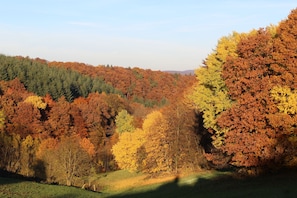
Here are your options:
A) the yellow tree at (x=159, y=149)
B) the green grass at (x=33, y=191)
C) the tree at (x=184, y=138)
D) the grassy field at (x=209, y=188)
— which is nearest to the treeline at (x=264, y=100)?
the grassy field at (x=209, y=188)

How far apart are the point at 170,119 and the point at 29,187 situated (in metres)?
26.3

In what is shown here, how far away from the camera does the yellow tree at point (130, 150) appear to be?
7400 centimetres

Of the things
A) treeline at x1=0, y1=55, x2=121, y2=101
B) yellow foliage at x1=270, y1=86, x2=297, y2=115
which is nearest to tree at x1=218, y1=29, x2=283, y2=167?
yellow foliage at x1=270, y1=86, x2=297, y2=115

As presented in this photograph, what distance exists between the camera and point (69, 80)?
183 m

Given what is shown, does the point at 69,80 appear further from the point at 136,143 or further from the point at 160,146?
the point at 160,146

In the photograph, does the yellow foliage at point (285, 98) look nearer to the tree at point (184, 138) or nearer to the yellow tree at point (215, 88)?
the yellow tree at point (215, 88)

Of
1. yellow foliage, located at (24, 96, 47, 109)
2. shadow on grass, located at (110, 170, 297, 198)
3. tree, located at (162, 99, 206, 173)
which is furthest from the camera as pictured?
yellow foliage, located at (24, 96, 47, 109)

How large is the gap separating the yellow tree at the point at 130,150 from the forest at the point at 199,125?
0.63 ft

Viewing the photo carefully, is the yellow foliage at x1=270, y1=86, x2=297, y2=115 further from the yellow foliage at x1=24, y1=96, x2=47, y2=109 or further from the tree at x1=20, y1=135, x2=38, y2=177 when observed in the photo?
the yellow foliage at x1=24, y1=96, x2=47, y2=109

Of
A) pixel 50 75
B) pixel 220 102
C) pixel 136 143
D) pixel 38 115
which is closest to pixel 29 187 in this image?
pixel 220 102

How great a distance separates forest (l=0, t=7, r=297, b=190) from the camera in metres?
32.3

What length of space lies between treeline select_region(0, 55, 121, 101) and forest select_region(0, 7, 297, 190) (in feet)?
68.9

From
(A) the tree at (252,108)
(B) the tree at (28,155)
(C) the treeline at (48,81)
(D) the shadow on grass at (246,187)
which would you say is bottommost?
(B) the tree at (28,155)

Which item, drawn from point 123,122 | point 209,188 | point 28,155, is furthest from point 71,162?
point 123,122
